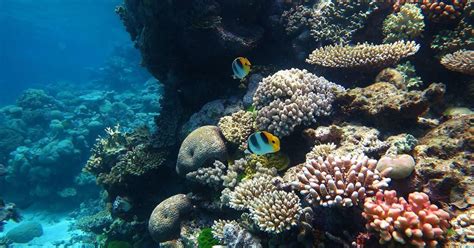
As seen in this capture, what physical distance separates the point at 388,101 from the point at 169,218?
4411mm

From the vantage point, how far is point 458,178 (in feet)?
11.5

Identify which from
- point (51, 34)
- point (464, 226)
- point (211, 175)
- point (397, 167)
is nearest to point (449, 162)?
point (397, 167)

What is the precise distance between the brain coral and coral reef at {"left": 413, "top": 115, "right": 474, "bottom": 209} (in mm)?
1587

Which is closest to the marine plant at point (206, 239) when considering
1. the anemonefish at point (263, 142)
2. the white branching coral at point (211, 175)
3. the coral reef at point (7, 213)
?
the white branching coral at point (211, 175)

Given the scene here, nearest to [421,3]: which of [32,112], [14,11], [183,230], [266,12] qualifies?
[266,12]

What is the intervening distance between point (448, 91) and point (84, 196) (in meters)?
16.4

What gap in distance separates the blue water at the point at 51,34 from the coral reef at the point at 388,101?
4160cm

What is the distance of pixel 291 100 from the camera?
510cm

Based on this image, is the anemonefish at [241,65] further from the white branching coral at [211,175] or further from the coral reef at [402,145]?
the coral reef at [402,145]

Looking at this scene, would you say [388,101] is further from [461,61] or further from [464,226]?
[464,226]

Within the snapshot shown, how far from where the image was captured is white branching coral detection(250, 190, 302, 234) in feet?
12.5

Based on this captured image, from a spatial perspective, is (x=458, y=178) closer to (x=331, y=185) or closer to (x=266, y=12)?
(x=331, y=185)

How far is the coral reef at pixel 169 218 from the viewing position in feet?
19.4

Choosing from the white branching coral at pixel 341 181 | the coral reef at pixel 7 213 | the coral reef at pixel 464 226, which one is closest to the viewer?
the coral reef at pixel 464 226
